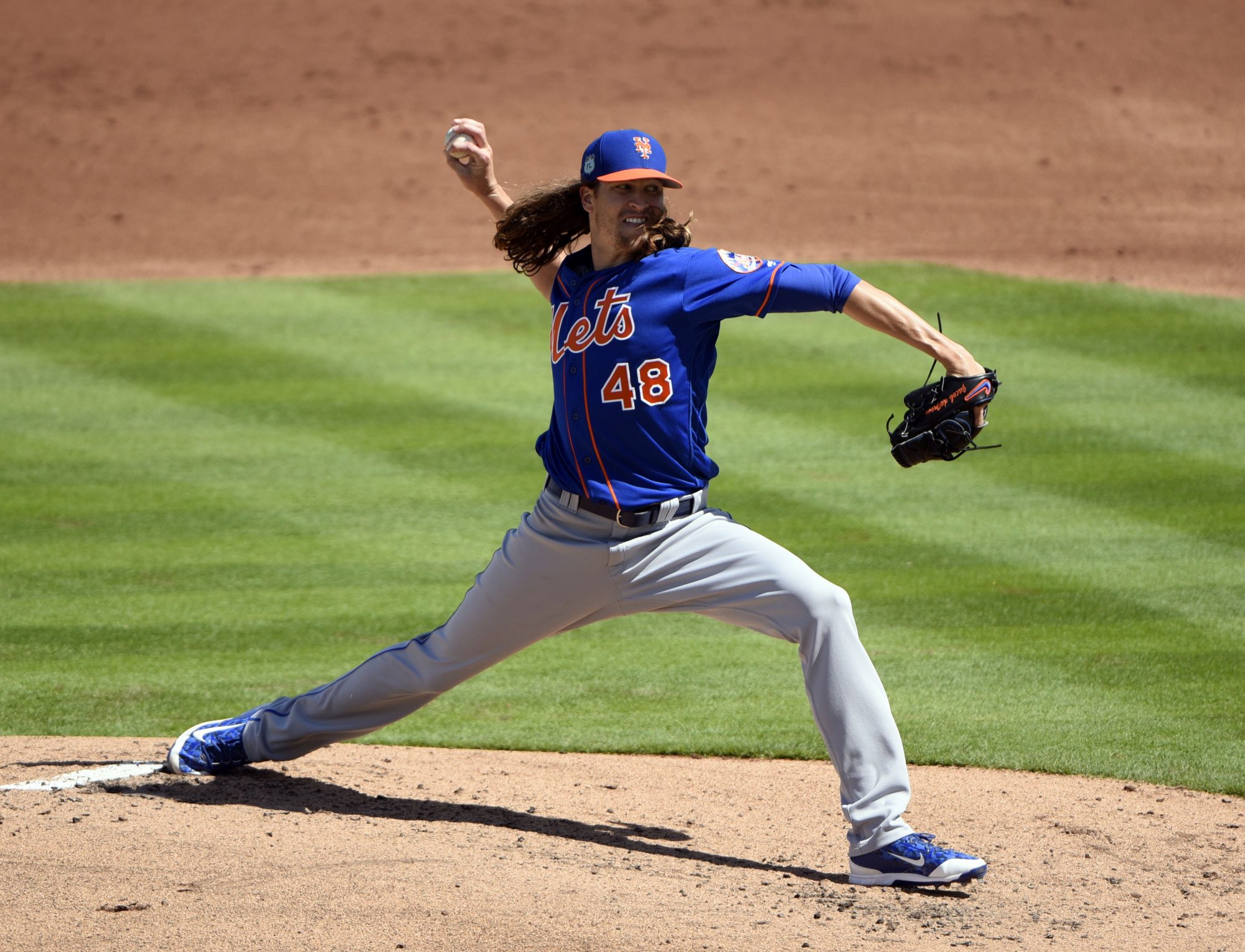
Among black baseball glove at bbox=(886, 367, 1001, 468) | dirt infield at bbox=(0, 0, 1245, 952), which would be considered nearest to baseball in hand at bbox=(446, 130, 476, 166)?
dirt infield at bbox=(0, 0, 1245, 952)

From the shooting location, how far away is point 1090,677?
562 centimetres

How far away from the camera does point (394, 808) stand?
4418 mm

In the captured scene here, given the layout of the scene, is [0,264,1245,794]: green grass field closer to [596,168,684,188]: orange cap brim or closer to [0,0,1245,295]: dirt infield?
[596,168,684,188]: orange cap brim

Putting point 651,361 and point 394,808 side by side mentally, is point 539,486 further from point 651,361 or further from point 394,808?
point 651,361

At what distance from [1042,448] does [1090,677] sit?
296cm

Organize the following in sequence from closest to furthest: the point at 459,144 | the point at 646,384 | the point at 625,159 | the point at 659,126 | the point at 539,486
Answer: the point at 646,384 → the point at 625,159 → the point at 459,144 → the point at 539,486 → the point at 659,126

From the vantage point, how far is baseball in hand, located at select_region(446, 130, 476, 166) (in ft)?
14.8

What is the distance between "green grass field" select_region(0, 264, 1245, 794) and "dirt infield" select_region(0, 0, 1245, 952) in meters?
0.57

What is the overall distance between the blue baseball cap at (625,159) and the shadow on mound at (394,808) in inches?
72.0

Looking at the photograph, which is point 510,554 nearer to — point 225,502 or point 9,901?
point 9,901

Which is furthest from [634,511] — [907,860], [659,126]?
[659,126]

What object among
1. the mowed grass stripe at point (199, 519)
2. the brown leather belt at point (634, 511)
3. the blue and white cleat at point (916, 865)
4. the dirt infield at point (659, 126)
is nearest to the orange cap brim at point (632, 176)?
the brown leather belt at point (634, 511)

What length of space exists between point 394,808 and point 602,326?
1.58m

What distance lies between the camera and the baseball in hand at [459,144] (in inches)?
178
